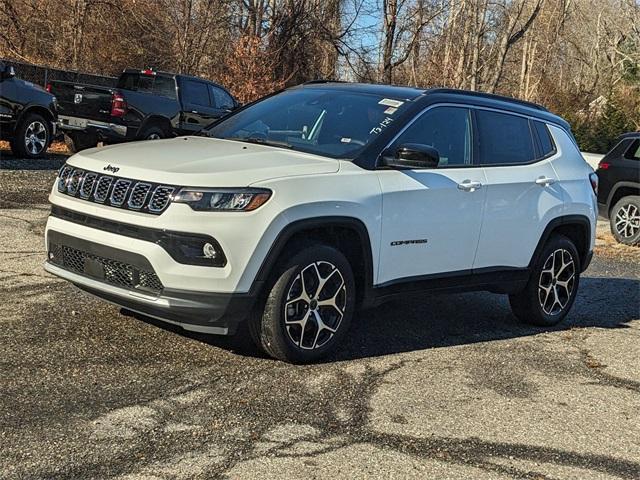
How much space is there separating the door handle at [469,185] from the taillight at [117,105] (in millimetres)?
10875

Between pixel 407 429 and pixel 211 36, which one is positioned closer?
pixel 407 429

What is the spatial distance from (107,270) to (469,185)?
8.69 feet

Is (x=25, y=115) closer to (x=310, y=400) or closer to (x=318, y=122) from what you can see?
(x=318, y=122)

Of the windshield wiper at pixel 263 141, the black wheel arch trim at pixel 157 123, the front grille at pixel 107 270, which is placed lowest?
the front grille at pixel 107 270

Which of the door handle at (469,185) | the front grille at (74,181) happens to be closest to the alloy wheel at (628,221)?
the door handle at (469,185)

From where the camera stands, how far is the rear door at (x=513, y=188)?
20.5ft

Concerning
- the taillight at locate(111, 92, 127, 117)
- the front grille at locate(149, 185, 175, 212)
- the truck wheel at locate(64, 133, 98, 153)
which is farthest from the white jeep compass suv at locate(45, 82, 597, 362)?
the truck wheel at locate(64, 133, 98, 153)

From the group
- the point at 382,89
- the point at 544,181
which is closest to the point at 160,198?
the point at 382,89

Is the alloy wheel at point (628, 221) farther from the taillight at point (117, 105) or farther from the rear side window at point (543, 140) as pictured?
the taillight at point (117, 105)

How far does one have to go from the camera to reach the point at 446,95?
6156 millimetres

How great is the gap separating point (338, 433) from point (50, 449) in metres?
1.39

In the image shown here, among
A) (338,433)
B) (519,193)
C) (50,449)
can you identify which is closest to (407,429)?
(338,433)

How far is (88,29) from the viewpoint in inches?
1014

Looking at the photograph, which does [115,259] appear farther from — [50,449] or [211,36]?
[211,36]
